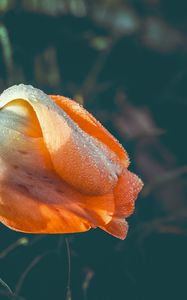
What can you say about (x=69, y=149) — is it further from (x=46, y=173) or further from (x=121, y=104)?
(x=121, y=104)

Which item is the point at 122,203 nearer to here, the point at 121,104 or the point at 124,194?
the point at 124,194

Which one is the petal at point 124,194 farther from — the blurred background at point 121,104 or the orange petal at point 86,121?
the blurred background at point 121,104

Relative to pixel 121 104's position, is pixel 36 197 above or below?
above

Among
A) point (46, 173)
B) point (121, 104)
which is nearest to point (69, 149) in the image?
point (46, 173)

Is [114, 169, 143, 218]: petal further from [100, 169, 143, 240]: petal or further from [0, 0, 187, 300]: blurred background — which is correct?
[0, 0, 187, 300]: blurred background

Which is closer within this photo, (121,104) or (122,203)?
(122,203)

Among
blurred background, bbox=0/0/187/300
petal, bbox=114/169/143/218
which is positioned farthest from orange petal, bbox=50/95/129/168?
blurred background, bbox=0/0/187/300

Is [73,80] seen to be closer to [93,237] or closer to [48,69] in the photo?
[48,69]
